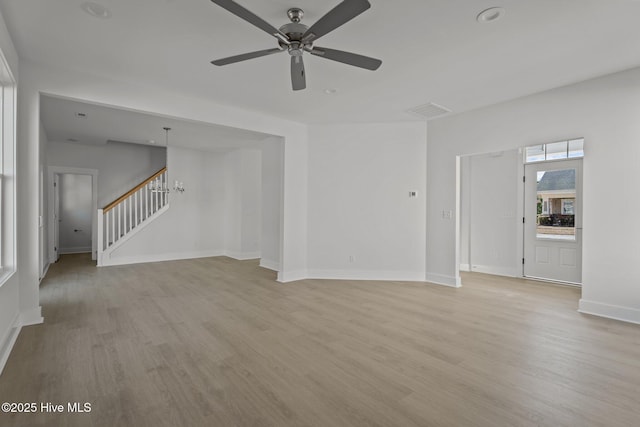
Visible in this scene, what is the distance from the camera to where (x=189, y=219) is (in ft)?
26.9

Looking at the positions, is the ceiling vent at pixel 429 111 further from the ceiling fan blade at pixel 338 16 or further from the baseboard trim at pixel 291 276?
the baseboard trim at pixel 291 276

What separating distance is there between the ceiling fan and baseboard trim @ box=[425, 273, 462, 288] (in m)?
3.94

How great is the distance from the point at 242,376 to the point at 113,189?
8.20 m

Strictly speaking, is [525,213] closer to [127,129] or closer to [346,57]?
[346,57]

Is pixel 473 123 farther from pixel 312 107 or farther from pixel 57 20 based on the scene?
pixel 57 20

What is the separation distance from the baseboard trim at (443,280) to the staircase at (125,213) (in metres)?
6.09

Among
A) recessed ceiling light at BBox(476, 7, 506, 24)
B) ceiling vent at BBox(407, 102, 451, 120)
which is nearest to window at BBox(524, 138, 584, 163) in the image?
ceiling vent at BBox(407, 102, 451, 120)

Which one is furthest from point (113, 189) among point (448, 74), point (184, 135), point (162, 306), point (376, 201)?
point (448, 74)

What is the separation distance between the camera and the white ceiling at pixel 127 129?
491cm

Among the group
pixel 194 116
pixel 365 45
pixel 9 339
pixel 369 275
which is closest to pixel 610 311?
pixel 369 275

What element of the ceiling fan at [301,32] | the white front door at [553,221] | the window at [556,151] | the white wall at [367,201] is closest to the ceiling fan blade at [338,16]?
the ceiling fan at [301,32]

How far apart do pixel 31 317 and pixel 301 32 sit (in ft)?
13.4

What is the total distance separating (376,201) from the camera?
581 centimetres

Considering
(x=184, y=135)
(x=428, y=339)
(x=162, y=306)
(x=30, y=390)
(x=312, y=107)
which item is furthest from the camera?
(x=184, y=135)
